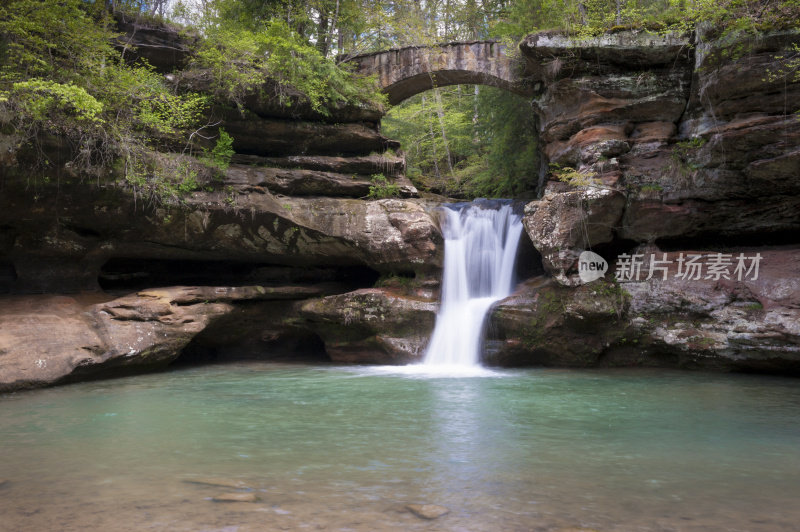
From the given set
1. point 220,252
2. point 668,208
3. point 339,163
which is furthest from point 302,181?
point 668,208

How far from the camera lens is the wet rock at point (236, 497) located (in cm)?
381

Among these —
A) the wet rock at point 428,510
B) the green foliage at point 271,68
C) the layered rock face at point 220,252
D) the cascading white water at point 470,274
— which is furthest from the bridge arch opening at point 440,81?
the wet rock at point 428,510

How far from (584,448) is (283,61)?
11.4 m

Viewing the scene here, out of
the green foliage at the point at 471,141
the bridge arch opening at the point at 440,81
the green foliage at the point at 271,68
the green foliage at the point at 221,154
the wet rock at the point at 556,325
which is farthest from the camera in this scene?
the green foliage at the point at 471,141

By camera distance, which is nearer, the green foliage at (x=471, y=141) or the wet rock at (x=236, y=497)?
the wet rock at (x=236, y=497)

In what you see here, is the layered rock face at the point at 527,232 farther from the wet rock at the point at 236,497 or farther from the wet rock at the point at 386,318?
the wet rock at the point at 236,497

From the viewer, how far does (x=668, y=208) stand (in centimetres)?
1141

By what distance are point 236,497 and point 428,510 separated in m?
1.39

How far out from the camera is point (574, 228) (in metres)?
11.5

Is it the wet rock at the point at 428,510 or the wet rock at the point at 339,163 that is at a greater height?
the wet rock at the point at 339,163

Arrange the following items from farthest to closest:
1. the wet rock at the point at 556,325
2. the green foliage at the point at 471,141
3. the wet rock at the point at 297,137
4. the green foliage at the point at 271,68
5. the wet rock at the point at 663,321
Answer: the green foliage at the point at 471,141 → the wet rock at the point at 297,137 → the green foliage at the point at 271,68 → the wet rock at the point at 556,325 → the wet rock at the point at 663,321

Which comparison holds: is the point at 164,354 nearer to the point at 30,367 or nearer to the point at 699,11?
the point at 30,367

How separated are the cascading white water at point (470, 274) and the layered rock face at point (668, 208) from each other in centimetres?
70

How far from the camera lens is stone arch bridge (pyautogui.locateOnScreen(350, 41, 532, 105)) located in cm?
1477
